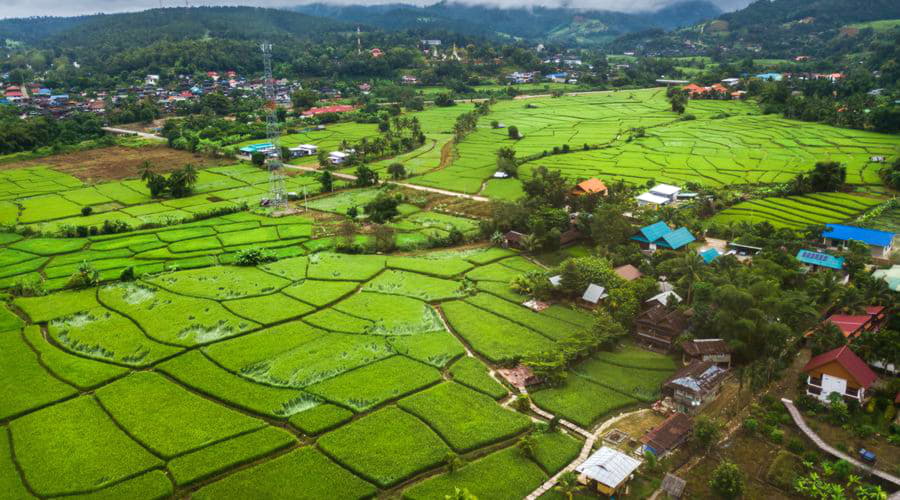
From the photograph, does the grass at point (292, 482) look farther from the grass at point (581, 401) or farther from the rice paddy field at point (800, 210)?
the rice paddy field at point (800, 210)

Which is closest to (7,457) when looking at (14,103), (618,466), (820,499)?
(618,466)

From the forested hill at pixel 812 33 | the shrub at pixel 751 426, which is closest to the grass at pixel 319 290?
the shrub at pixel 751 426

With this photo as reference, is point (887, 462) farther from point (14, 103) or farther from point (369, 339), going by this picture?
point (14, 103)

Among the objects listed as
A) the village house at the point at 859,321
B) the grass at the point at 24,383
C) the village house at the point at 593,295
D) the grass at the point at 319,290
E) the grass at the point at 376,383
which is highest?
the village house at the point at 859,321

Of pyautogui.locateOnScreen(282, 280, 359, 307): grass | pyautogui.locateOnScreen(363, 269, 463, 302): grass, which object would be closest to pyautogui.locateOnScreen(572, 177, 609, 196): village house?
pyautogui.locateOnScreen(363, 269, 463, 302): grass

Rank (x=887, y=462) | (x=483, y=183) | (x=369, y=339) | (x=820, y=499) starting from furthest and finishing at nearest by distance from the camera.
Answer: (x=483, y=183) < (x=369, y=339) < (x=887, y=462) < (x=820, y=499)

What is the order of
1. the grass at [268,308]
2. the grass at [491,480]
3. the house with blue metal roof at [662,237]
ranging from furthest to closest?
1. the house with blue metal roof at [662,237]
2. the grass at [268,308]
3. the grass at [491,480]

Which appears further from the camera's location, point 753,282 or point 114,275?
point 114,275

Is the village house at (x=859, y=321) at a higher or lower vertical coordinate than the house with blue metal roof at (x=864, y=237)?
lower
